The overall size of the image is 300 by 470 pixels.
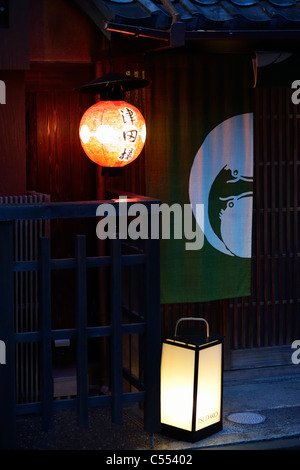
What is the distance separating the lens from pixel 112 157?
31.8 feet

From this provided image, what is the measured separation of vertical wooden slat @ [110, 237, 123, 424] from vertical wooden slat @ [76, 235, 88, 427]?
0.31 m

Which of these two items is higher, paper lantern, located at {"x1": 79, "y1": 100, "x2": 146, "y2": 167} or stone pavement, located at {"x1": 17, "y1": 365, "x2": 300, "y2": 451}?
paper lantern, located at {"x1": 79, "y1": 100, "x2": 146, "y2": 167}

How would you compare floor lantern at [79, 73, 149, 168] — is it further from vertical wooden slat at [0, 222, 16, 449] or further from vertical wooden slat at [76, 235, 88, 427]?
vertical wooden slat at [0, 222, 16, 449]

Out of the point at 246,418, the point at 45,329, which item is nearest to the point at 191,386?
the point at 246,418

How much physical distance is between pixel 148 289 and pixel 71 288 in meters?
2.42

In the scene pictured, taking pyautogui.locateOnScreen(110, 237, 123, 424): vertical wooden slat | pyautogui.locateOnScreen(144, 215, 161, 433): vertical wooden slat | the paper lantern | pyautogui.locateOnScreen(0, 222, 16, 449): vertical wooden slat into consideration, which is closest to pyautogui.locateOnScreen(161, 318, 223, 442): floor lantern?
pyautogui.locateOnScreen(144, 215, 161, 433): vertical wooden slat

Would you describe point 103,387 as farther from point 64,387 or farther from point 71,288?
point 71,288

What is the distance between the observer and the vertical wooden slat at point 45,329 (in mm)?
8680

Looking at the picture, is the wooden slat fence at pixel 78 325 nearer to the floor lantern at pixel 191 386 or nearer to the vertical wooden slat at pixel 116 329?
the vertical wooden slat at pixel 116 329

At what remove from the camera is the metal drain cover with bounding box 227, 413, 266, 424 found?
1033 centimetres

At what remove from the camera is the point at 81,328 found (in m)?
8.88

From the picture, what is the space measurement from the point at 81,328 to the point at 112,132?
2271mm

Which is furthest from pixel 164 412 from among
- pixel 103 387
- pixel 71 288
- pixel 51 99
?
pixel 51 99

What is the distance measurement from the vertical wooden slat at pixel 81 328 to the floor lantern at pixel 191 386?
1240 mm
